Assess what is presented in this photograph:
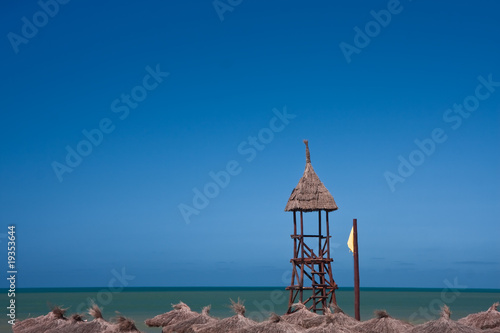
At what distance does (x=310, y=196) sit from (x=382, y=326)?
5.28 m

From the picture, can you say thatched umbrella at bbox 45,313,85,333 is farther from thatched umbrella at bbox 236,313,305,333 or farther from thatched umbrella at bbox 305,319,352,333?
thatched umbrella at bbox 305,319,352,333

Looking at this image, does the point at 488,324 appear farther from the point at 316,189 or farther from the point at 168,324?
the point at 168,324

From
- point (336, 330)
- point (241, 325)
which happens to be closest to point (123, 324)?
point (241, 325)

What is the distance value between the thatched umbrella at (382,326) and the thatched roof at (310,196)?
14.5 feet

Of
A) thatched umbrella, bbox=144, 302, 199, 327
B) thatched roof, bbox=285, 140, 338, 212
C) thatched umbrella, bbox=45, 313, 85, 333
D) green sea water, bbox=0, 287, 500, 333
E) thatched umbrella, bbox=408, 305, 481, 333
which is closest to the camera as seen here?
thatched umbrella, bbox=408, 305, 481, 333

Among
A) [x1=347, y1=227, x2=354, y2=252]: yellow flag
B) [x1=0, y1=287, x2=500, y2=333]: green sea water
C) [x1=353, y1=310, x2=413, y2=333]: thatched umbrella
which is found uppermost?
[x1=347, y1=227, x2=354, y2=252]: yellow flag

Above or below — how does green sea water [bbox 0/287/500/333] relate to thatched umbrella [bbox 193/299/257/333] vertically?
below

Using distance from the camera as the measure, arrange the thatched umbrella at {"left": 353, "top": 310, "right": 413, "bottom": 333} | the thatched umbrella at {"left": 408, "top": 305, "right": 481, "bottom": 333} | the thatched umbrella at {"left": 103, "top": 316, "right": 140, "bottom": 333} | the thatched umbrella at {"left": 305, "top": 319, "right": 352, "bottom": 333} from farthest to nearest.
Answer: the thatched umbrella at {"left": 353, "top": 310, "right": 413, "bottom": 333} < the thatched umbrella at {"left": 305, "top": 319, "right": 352, "bottom": 333} < the thatched umbrella at {"left": 103, "top": 316, "right": 140, "bottom": 333} < the thatched umbrella at {"left": 408, "top": 305, "right": 481, "bottom": 333}

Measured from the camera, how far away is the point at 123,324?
1562 cm

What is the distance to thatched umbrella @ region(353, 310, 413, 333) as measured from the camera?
1698 cm

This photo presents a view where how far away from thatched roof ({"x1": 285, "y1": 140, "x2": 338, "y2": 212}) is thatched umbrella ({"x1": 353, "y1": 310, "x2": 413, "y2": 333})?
174 inches

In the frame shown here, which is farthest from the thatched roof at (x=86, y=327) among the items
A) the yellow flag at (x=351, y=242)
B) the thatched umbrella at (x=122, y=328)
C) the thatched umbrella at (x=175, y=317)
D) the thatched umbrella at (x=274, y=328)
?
the yellow flag at (x=351, y=242)

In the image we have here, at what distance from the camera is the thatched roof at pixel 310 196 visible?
2053 centimetres

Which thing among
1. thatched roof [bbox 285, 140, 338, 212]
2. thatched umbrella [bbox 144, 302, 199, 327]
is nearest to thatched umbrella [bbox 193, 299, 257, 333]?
thatched umbrella [bbox 144, 302, 199, 327]
